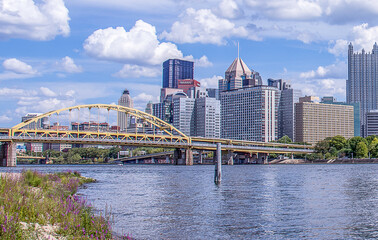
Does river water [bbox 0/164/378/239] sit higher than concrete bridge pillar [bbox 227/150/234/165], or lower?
higher

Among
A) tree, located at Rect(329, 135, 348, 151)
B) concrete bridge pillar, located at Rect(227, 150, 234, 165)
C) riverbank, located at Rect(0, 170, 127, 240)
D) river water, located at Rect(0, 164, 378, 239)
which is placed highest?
tree, located at Rect(329, 135, 348, 151)

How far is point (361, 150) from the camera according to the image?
598 feet

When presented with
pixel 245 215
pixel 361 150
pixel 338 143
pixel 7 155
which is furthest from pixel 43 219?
pixel 338 143

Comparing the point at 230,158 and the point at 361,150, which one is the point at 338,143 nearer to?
the point at 361,150

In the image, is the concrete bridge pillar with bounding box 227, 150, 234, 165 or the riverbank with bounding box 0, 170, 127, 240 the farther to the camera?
the concrete bridge pillar with bounding box 227, 150, 234, 165

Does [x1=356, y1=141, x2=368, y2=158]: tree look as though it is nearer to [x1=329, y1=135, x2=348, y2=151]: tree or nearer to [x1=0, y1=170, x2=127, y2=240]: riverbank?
[x1=329, y1=135, x2=348, y2=151]: tree

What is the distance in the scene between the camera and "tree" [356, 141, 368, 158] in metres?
182

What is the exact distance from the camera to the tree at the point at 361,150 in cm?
18225

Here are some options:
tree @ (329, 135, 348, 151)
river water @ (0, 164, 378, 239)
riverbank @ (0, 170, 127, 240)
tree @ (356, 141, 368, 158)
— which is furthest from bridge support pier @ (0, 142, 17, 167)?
tree @ (329, 135, 348, 151)

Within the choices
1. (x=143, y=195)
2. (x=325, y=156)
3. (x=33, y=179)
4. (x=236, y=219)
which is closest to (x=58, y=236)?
(x=236, y=219)

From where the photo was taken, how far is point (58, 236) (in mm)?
17484

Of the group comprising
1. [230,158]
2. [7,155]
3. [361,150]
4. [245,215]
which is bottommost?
[230,158]

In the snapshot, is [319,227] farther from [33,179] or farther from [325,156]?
[325,156]

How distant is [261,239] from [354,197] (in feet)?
64.5
